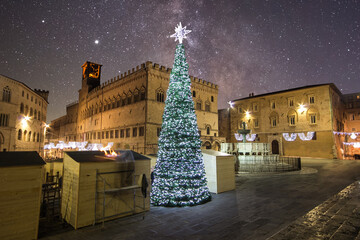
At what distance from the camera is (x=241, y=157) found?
1992 centimetres

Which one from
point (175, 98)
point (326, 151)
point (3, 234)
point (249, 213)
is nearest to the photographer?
point (3, 234)

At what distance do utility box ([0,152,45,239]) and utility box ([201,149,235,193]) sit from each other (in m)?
6.99

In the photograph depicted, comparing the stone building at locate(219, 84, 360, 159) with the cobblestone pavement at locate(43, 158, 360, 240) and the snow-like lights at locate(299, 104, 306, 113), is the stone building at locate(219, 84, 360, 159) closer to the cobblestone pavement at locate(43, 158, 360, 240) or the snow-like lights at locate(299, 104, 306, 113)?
the snow-like lights at locate(299, 104, 306, 113)

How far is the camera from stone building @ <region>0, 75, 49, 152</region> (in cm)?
3111

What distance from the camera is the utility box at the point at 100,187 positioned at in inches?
230

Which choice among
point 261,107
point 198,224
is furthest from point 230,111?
point 198,224

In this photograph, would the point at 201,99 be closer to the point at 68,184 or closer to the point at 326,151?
the point at 326,151

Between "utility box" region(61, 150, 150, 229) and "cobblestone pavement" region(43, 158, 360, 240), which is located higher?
"utility box" region(61, 150, 150, 229)

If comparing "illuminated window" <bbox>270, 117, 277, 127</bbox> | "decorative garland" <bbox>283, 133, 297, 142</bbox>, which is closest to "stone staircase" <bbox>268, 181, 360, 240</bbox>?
"decorative garland" <bbox>283, 133, 297, 142</bbox>

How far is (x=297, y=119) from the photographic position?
35.5 metres

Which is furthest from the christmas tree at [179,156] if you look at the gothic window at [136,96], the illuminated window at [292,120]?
the illuminated window at [292,120]

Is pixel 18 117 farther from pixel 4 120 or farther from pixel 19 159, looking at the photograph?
pixel 19 159

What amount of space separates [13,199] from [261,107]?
1601 inches

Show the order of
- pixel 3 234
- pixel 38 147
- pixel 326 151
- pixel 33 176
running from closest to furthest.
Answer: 1. pixel 3 234
2. pixel 33 176
3. pixel 326 151
4. pixel 38 147
